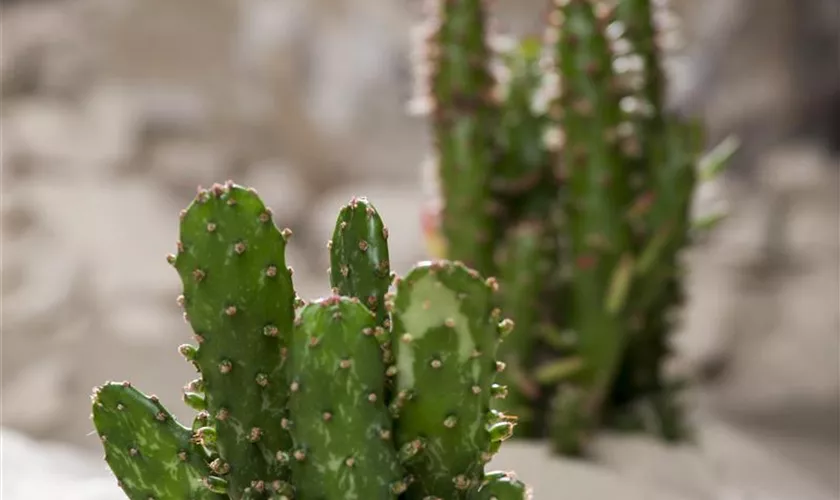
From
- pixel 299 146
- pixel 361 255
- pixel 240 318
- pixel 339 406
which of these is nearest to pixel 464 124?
pixel 361 255

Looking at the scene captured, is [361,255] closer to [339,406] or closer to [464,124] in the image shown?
[339,406]

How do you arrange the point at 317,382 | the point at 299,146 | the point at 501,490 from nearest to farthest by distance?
the point at 317,382
the point at 501,490
the point at 299,146

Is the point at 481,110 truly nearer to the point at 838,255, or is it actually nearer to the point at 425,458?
the point at 425,458

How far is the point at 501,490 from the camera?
4.05 ft

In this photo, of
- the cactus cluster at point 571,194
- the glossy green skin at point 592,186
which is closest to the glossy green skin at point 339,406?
the cactus cluster at point 571,194

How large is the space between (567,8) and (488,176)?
0.49 m

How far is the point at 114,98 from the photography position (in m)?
7.17

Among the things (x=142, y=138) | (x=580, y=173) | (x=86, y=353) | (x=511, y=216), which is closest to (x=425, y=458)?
(x=580, y=173)

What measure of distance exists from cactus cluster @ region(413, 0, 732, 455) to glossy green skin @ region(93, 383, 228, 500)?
4.32ft

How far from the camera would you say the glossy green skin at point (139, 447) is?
1268 millimetres

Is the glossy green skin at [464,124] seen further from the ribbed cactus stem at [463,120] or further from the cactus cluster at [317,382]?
the cactus cluster at [317,382]

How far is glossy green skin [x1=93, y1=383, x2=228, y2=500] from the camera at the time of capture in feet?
4.16

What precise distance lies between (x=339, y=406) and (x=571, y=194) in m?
1.54

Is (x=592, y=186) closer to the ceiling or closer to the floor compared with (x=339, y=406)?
closer to the ceiling
